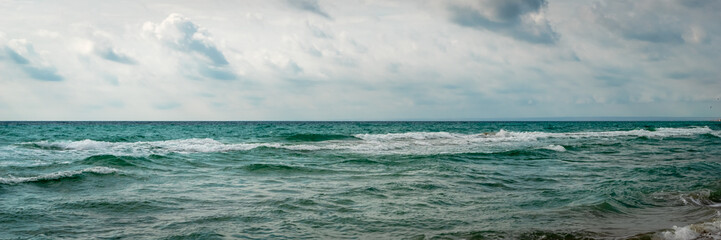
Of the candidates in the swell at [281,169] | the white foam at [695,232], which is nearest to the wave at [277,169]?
the swell at [281,169]

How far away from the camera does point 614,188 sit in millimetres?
10938

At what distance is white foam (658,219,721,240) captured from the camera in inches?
249

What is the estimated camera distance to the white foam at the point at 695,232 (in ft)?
20.7

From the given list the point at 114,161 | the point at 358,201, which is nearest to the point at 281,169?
the point at 358,201

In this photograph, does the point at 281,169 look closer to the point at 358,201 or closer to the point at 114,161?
the point at 358,201

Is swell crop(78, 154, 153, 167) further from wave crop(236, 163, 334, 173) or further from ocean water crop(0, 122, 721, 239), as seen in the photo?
wave crop(236, 163, 334, 173)

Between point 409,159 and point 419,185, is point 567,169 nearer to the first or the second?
point 409,159

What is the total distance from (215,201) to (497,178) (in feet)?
25.7

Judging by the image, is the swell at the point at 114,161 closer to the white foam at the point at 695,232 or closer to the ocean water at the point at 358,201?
the ocean water at the point at 358,201

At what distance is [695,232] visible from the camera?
255 inches

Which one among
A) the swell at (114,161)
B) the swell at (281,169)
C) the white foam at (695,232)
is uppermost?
the swell at (114,161)

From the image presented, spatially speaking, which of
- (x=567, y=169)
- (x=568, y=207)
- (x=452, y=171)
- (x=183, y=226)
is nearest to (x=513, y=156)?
(x=567, y=169)

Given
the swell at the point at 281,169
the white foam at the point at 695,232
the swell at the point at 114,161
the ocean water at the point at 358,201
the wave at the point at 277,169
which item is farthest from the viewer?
the swell at the point at 114,161

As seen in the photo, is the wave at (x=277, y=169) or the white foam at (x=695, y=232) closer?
the white foam at (x=695, y=232)
